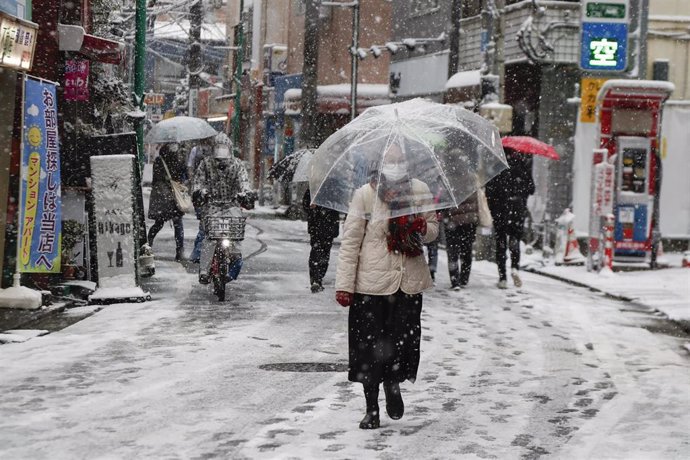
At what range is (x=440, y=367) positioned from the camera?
9.84 meters

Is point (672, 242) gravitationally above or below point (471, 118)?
below

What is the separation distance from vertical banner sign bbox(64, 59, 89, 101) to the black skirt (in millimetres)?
8468

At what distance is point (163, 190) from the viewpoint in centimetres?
1822

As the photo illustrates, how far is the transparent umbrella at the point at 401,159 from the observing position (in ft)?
24.4

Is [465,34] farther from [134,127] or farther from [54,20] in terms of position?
[54,20]

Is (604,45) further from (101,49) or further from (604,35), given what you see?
(101,49)

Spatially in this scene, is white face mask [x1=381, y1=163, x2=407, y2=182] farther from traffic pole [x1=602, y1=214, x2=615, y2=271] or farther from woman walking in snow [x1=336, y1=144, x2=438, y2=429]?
traffic pole [x1=602, y1=214, x2=615, y2=271]

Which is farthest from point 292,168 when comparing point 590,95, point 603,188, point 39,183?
point 590,95

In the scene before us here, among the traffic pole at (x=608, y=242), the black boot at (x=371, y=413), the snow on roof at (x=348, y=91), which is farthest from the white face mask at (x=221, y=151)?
the snow on roof at (x=348, y=91)

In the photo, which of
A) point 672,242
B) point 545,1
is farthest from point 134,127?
point 672,242

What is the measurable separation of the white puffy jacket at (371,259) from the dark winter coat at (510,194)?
8.66 metres

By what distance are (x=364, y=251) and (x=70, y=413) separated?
6.92 ft

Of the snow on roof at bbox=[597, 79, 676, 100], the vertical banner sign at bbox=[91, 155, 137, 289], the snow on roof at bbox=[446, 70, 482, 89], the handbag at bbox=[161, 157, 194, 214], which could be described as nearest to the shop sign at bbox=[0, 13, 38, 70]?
the vertical banner sign at bbox=[91, 155, 137, 289]

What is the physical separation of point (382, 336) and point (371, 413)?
1.57ft
